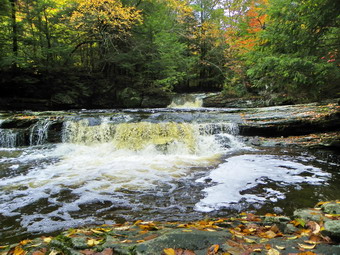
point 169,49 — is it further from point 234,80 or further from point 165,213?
point 165,213

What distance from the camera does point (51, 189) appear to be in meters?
4.74

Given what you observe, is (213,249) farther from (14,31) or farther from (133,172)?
(14,31)

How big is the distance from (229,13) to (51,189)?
25.0 meters

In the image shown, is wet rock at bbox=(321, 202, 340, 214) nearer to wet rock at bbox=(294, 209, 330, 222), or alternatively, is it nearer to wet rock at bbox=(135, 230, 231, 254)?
wet rock at bbox=(294, 209, 330, 222)

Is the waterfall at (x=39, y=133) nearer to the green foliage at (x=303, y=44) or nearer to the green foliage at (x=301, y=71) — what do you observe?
the green foliage at (x=301, y=71)

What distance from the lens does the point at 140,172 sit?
6.01 meters

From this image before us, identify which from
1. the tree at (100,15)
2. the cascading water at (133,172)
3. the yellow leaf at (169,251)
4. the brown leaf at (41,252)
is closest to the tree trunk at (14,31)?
the tree at (100,15)

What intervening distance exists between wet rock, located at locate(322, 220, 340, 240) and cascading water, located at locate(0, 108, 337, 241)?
1710mm

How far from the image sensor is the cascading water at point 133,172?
3730mm

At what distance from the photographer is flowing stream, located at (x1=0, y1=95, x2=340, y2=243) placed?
12.2 feet

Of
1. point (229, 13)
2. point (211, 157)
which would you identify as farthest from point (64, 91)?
point (229, 13)

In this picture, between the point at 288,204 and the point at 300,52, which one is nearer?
the point at 288,204

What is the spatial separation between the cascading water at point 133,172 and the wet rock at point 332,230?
1710mm

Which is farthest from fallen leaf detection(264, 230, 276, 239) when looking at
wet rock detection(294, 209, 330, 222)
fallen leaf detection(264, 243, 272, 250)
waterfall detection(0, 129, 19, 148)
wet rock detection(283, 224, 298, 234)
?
waterfall detection(0, 129, 19, 148)
